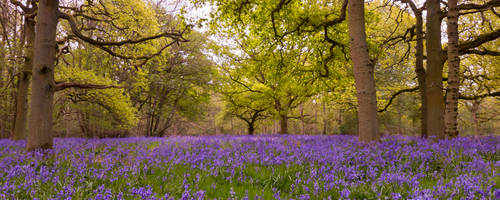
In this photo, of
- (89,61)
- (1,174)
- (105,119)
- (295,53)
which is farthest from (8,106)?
(295,53)

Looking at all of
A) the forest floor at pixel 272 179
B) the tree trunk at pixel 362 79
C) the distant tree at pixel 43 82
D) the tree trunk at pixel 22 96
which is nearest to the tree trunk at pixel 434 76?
the tree trunk at pixel 362 79

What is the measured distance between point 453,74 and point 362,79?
2407 millimetres

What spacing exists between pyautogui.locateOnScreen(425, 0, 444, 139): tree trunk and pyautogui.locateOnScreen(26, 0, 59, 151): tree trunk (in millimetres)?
10857

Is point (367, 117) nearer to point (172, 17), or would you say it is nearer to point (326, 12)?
point (326, 12)

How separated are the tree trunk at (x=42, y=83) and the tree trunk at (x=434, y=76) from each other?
1086cm

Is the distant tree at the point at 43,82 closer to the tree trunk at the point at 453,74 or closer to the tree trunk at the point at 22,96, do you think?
the tree trunk at the point at 22,96

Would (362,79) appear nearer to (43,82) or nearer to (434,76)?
(434,76)

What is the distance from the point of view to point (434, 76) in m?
8.62

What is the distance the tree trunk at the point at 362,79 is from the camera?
6.85 m

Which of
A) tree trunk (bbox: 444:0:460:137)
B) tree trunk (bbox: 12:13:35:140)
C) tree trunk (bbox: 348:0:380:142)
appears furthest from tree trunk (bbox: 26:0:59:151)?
tree trunk (bbox: 444:0:460:137)

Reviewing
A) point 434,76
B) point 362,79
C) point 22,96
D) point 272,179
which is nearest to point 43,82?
point 272,179

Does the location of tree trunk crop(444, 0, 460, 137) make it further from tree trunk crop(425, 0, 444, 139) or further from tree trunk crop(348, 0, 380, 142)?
tree trunk crop(348, 0, 380, 142)

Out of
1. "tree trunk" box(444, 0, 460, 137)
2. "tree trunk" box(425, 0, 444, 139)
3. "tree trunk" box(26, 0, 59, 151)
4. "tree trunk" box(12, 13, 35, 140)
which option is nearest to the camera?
"tree trunk" box(26, 0, 59, 151)

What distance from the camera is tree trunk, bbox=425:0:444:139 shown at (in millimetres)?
8266
